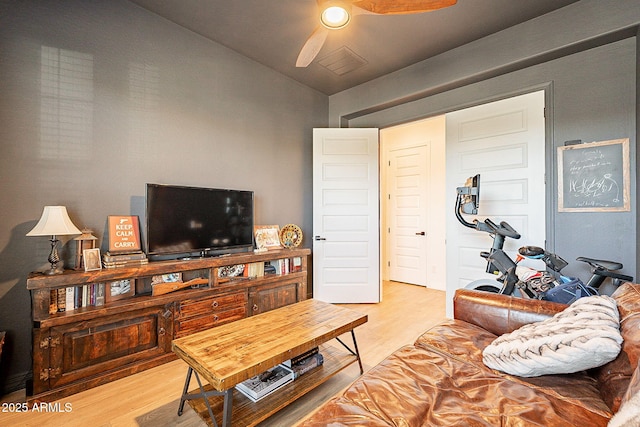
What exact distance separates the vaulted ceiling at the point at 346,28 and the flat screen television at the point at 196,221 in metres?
1.57

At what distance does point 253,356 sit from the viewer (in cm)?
147

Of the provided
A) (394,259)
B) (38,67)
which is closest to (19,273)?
(38,67)

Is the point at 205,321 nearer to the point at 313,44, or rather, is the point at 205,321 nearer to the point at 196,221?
the point at 196,221

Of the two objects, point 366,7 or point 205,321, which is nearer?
point 366,7

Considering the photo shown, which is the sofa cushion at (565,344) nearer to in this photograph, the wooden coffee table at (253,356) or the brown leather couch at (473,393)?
the brown leather couch at (473,393)

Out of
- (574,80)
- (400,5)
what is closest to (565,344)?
(400,5)

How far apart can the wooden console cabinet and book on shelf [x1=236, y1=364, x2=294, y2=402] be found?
3.15 ft

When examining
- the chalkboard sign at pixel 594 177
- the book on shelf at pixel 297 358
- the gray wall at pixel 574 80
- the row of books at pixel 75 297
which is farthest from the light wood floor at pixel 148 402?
the chalkboard sign at pixel 594 177

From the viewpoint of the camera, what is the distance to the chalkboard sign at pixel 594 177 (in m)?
2.40

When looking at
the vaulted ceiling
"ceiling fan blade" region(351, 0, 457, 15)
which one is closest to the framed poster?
the vaulted ceiling

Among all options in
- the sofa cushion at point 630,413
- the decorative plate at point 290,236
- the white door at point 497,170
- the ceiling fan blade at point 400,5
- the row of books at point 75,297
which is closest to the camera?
the sofa cushion at point 630,413

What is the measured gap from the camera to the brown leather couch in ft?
3.30

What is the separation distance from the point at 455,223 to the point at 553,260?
1105 millimetres

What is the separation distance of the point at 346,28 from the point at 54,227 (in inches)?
113
